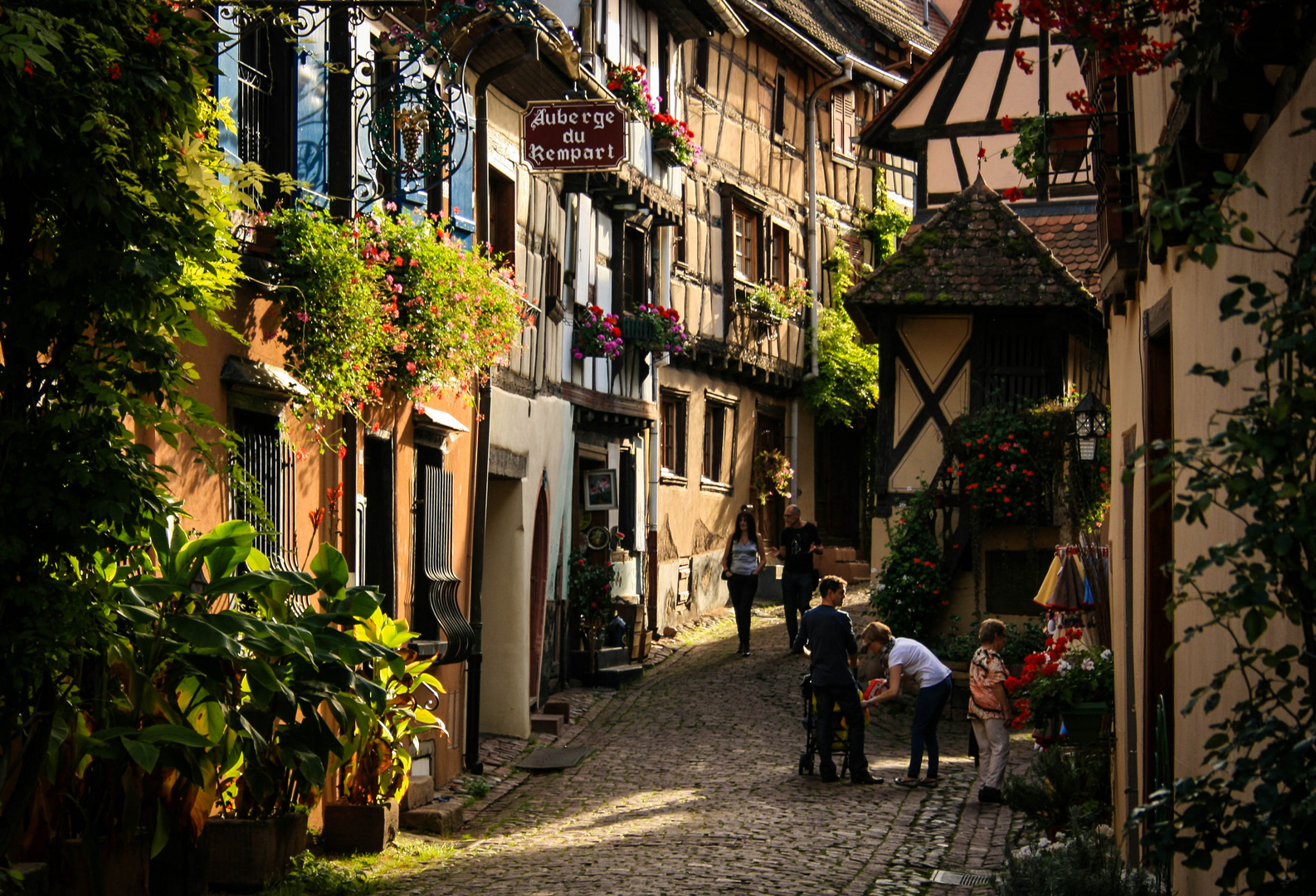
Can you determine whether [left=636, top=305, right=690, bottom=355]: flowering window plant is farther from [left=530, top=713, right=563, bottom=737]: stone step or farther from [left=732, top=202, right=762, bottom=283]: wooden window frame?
[left=530, top=713, right=563, bottom=737]: stone step

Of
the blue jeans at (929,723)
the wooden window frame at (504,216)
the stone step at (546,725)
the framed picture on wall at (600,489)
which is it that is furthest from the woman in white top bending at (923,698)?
the framed picture on wall at (600,489)

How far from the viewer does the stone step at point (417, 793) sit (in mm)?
10062

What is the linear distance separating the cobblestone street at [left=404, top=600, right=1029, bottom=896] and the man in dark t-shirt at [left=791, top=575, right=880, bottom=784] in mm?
182

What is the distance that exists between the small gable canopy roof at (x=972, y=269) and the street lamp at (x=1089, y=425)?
2.69 meters

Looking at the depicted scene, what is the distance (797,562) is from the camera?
1747 centimetres

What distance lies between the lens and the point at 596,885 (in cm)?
802

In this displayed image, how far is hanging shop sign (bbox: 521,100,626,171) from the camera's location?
12.2 m

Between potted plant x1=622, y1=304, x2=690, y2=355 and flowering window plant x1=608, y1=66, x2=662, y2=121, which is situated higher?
flowering window plant x1=608, y1=66, x2=662, y2=121

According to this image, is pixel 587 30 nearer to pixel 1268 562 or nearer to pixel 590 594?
pixel 590 594

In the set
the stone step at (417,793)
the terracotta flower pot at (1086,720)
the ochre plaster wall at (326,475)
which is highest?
the ochre plaster wall at (326,475)

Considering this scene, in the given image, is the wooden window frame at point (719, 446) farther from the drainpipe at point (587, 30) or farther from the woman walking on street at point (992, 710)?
the woman walking on street at point (992, 710)

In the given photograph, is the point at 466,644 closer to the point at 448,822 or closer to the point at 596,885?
the point at 448,822

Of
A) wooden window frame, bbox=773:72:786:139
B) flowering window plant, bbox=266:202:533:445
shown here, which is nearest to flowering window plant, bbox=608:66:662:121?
wooden window frame, bbox=773:72:786:139

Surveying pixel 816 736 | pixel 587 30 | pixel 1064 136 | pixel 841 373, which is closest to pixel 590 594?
pixel 816 736
